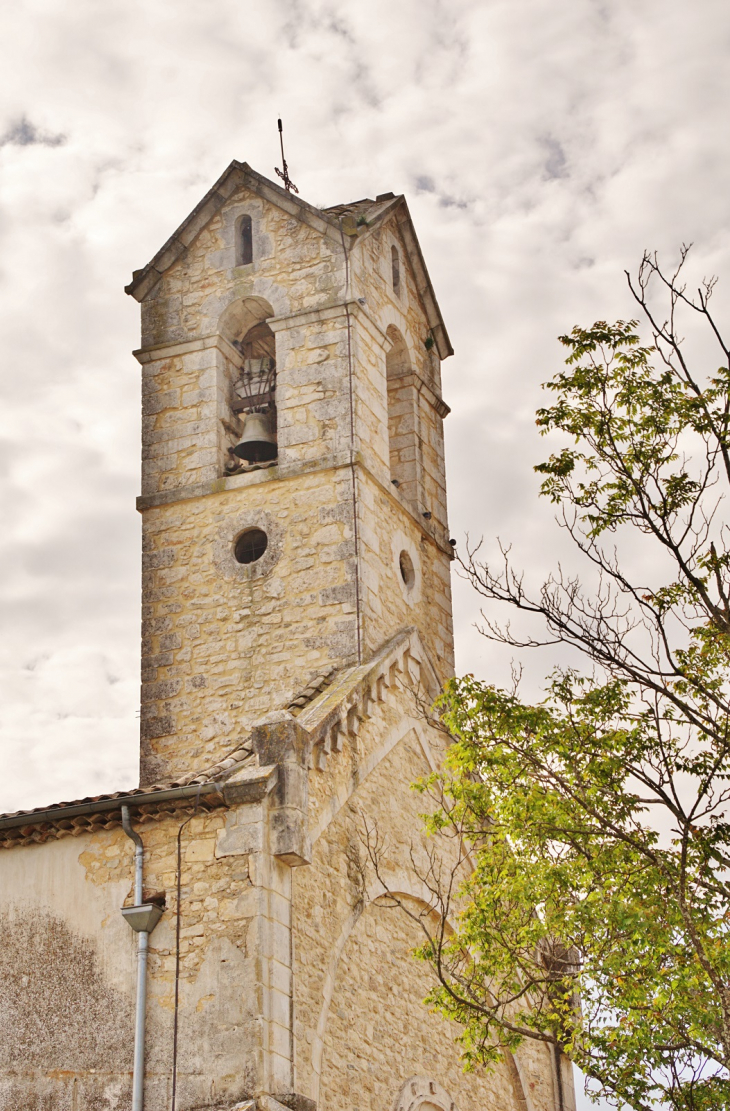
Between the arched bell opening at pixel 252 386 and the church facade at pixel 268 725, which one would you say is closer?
the church facade at pixel 268 725

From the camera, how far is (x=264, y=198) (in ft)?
60.6

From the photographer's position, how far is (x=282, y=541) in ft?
54.2

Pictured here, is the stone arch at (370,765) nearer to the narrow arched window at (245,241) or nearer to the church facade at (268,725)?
the church facade at (268,725)

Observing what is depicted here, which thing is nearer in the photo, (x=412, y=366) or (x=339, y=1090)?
(x=339, y=1090)

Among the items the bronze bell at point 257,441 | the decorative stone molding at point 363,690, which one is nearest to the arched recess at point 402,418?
the bronze bell at point 257,441

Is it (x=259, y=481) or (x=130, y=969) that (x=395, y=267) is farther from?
(x=130, y=969)

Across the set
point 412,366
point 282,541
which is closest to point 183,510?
point 282,541

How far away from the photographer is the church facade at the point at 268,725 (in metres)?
12.0

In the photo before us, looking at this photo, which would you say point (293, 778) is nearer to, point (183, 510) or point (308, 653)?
point (308, 653)

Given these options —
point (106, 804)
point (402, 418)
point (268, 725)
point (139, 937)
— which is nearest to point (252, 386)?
point (402, 418)

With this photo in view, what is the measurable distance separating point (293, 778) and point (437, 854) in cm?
379

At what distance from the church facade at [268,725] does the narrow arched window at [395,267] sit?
0.14 feet

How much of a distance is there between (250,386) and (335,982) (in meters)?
7.67

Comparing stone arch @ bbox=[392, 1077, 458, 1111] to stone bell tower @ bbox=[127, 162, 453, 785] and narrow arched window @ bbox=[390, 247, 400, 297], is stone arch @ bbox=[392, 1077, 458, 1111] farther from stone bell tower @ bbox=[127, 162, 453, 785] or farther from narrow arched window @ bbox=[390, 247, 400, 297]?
narrow arched window @ bbox=[390, 247, 400, 297]
